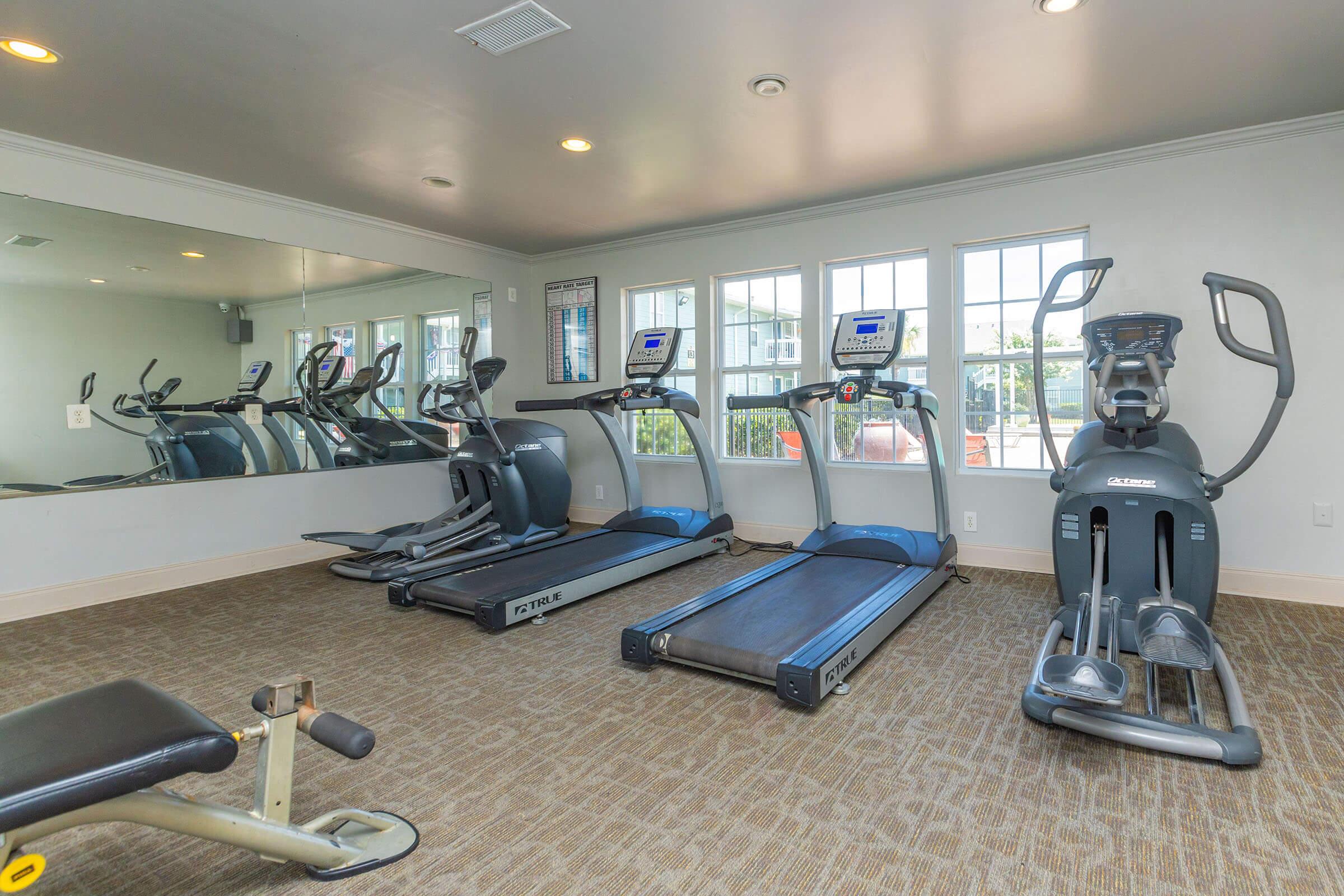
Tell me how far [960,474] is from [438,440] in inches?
164

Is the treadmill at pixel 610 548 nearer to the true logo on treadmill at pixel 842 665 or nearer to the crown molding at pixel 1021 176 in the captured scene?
the crown molding at pixel 1021 176

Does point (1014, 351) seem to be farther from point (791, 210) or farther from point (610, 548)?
point (610, 548)

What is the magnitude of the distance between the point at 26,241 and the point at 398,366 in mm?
2303

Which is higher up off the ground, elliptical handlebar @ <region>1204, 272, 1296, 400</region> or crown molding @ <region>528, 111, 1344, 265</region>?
crown molding @ <region>528, 111, 1344, 265</region>

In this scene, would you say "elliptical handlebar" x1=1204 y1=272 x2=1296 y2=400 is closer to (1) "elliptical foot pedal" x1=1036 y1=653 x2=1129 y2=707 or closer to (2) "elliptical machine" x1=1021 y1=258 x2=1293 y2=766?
(2) "elliptical machine" x1=1021 y1=258 x2=1293 y2=766

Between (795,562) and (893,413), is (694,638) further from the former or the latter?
(893,413)

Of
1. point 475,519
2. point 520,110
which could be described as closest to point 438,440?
point 475,519

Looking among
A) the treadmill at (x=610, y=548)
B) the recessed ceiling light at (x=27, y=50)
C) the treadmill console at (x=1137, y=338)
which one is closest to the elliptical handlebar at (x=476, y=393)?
the treadmill at (x=610, y=548)

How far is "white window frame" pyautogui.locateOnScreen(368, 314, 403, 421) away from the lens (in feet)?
18.0

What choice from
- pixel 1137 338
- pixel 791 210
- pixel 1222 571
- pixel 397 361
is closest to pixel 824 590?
pixel 1137 338

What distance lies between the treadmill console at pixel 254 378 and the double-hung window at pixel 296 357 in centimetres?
15

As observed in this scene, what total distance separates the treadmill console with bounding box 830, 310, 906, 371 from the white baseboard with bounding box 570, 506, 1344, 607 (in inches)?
59.4

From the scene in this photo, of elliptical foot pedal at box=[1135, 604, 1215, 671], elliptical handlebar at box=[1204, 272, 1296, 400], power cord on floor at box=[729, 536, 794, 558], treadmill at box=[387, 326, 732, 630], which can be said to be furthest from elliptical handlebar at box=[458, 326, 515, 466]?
elliptical handlebar at box=[1204, 272, 1296, 400]

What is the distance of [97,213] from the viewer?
4039 millimetres
